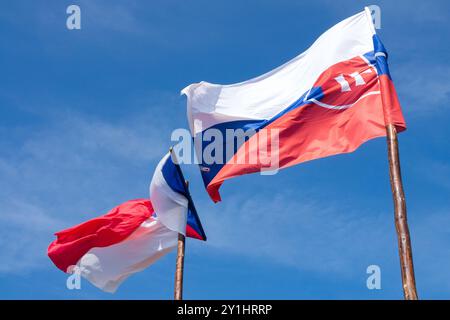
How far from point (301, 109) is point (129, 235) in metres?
8.13

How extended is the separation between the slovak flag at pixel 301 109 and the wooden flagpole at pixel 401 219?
23.2 inches

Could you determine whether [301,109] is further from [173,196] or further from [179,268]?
[179,268]

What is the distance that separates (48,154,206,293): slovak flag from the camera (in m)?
22.2

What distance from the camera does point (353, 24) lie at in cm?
1855

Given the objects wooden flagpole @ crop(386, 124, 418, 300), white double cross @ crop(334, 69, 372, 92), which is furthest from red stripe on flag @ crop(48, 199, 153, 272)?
wooden flagpole @ crop(386, 124, 418, 300)

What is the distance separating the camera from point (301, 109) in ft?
58.0

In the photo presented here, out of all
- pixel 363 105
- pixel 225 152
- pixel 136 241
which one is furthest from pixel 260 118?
pixel 136 241

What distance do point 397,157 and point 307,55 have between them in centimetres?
494

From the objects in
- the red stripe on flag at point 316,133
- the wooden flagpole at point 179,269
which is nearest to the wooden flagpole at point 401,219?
the red stripe on flag at point 316,133

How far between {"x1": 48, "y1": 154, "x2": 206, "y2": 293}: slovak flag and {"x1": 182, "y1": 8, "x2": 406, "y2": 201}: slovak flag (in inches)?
143

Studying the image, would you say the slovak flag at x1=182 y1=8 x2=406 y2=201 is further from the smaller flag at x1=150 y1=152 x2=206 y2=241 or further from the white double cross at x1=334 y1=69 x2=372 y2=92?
the smaller flag at x1=150 y1=152 x2=206 y2=241

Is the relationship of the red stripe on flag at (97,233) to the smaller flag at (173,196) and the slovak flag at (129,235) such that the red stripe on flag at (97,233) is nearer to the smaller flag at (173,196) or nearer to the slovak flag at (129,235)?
the slovak flag at (129,235)

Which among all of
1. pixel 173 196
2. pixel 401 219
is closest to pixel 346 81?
A: pixel 401 219
